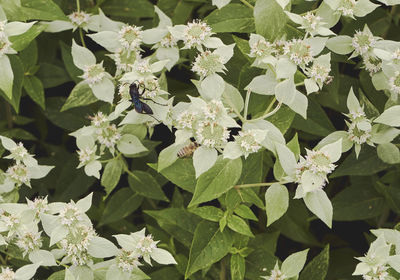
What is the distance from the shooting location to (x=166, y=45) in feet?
6.00

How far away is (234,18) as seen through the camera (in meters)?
1.80

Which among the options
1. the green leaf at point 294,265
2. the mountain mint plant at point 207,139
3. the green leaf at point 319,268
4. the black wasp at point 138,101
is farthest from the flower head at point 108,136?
the green leaf at point 319,268

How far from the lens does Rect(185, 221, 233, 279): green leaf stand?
1.64m

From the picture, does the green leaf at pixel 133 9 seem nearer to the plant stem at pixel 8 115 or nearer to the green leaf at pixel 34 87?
the green leaf at pixel 34 87

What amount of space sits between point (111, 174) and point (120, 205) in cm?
20

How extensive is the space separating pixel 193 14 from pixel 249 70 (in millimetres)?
742

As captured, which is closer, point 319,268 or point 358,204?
point 319,268

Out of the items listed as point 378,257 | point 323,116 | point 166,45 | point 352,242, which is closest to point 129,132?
point 166,45

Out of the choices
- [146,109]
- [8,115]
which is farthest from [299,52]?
[8,115]

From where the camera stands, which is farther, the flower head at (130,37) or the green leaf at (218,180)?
the flower head at (130,37)

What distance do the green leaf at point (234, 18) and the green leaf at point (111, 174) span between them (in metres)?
0.62

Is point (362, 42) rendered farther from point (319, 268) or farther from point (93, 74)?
point (93, 74)

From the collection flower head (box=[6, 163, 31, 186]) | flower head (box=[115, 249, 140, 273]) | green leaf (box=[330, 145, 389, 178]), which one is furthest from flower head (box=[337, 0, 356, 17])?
flower head (box=[6, 163, 31, 186])

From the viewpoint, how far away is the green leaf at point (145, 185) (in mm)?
1990
